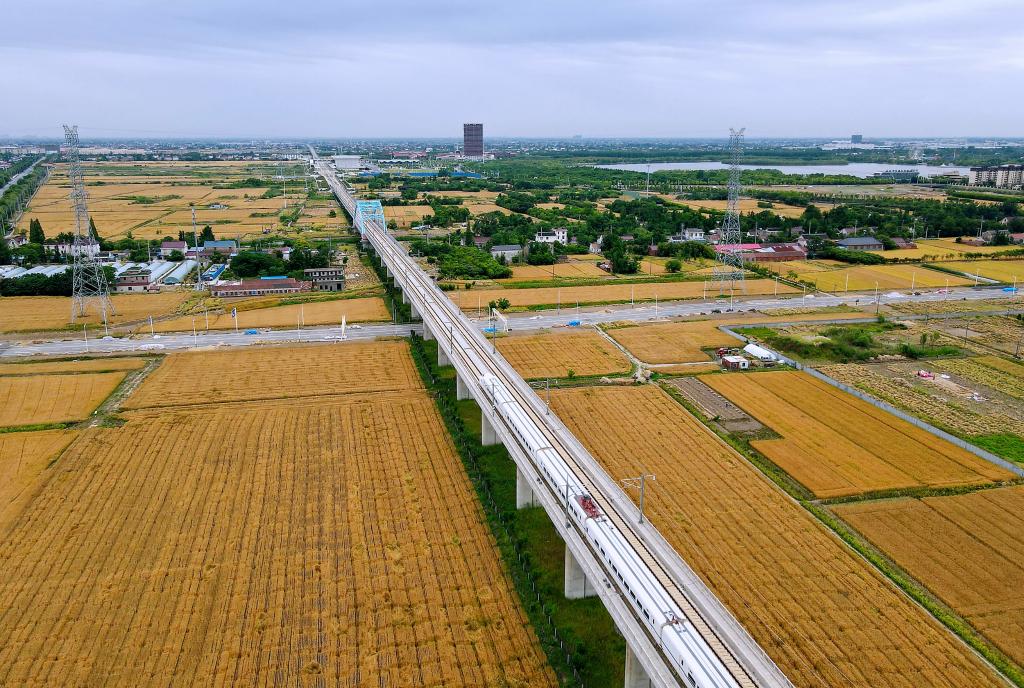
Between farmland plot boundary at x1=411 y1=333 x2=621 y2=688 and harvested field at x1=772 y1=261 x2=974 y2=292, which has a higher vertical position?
harvested field at x1=772 y1=261 x2=974 y2=292

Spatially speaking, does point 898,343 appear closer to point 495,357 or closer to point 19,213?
point 495,357

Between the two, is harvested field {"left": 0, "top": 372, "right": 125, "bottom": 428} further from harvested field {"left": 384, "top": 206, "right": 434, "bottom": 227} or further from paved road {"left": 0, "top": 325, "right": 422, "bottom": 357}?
harvested field {"left": 384, "top": 206, "right": 434, "bottom": 227}

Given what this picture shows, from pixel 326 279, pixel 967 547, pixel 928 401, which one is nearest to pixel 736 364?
pixel 928 401

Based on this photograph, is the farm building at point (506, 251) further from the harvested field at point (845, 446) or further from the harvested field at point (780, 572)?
the harvested field at point (780, 572)

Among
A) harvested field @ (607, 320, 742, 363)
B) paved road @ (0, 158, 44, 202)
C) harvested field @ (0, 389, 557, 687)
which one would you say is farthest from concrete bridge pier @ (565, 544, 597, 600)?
paved road @ (0, 158, 44, 202)

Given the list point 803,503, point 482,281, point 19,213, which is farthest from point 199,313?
point 19,213

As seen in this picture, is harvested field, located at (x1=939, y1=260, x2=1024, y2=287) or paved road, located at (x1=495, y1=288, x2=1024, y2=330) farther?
Answer: harvested field, located at (x1=939, y1=260, x2=1024, y2=287)

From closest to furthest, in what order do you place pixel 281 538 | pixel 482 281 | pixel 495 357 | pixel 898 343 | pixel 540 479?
pixel 540 479
pixel 281 538
pixel 495 357
pixel 898 343
pixel 482 281
